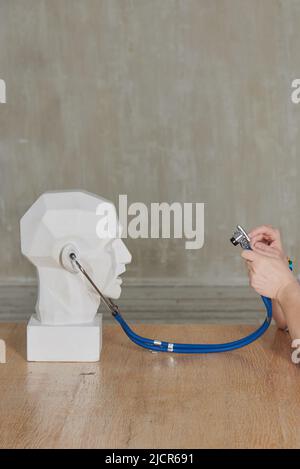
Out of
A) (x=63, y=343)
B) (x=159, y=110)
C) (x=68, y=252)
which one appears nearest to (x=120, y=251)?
(x=68, y=252)

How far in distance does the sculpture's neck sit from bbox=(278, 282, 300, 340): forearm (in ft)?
1.71

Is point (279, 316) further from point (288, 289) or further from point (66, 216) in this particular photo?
point (66, 216)

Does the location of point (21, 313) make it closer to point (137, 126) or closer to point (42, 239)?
point (137, 126)

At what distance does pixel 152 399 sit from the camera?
173cm

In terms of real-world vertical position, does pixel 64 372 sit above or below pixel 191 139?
below

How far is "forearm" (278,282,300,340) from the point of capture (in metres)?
1.97

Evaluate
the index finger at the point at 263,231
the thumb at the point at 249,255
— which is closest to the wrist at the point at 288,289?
the thumb at the point at 249,255

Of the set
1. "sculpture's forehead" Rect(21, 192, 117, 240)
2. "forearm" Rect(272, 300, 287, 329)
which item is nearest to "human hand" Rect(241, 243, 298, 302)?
"forearm" Rect(272, 300, 287, 329)

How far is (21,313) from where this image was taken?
13.2 ft

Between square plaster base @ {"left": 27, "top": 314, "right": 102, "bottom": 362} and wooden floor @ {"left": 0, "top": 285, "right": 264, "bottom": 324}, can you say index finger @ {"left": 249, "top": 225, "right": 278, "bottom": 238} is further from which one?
wooden floor @ {"left": 0, "top": 285, "right": 264, "bottom": 324}

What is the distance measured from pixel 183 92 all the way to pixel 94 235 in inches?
80.6
